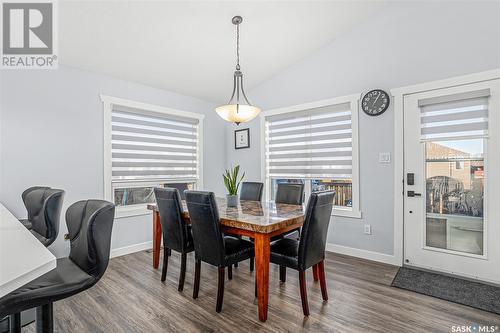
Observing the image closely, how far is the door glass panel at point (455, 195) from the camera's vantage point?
2.74 meters

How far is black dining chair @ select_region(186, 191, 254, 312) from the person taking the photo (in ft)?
7.02

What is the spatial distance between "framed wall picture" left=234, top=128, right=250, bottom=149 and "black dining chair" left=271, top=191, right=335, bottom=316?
8.73 ft

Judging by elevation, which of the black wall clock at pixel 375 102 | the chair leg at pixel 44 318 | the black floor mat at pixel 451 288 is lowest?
the black floor mat at pixel 451 288

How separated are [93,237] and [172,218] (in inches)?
48.1

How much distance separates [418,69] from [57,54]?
4142mm

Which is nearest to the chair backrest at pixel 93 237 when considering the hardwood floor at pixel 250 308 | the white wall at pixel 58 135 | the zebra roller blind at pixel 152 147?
the hardwood floor at pixel 250 308

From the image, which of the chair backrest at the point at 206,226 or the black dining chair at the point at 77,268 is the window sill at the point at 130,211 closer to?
the chair backrest at the point at 206,226

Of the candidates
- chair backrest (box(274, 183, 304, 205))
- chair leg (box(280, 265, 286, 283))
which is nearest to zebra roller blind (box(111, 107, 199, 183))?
chair backrest (box(274, 183, 304, 205))

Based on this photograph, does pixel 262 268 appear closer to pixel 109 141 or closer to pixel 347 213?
pixel 347 213

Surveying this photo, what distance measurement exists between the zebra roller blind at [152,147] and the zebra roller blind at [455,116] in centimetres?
339

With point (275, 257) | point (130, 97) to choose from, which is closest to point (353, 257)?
point (275, 257)

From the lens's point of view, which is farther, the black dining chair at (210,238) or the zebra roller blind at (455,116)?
the zebra roller blind at (455,116)

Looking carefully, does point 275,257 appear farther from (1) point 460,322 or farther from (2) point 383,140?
(2) point 383,140

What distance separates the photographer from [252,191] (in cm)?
366
